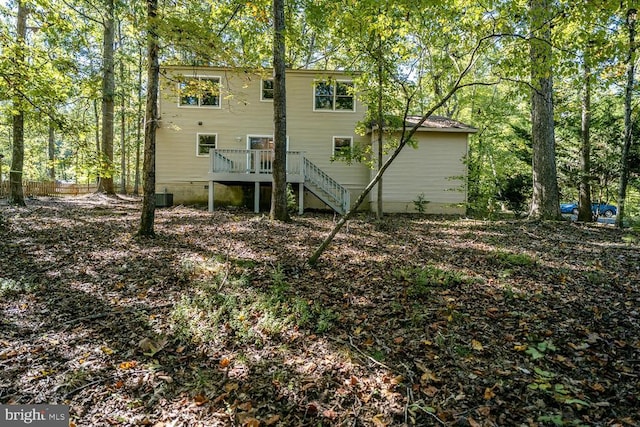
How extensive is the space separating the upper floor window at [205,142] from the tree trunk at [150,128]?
882 centimetres

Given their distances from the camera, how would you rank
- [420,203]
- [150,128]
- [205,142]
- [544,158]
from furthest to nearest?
[205,142]
[420,203]
[544,158]
[150,128]

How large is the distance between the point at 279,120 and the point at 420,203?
27.0 ft

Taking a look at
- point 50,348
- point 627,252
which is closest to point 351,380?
point 50,348

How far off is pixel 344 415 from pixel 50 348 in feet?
9.80

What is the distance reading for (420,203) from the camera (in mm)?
15109

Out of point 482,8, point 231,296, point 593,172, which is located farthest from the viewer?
point 593,172

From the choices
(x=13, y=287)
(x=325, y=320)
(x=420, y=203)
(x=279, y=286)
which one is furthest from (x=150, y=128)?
(x=420, y=203)

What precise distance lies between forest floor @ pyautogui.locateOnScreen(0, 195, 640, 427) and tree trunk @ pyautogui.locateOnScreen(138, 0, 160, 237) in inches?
36.9

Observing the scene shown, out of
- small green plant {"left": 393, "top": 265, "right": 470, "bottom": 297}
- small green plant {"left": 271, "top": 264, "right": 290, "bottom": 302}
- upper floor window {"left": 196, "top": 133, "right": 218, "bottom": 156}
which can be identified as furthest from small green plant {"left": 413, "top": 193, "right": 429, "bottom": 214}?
small green plant {"left": 271, "top": 264, "right": 290, "bottom": 302}

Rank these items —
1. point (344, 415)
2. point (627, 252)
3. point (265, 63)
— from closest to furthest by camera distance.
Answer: point (344, 415), point (627, 252), point (265, 63)

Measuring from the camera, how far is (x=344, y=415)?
2.63 m

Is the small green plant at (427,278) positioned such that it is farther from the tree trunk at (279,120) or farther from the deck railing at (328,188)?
the deck railing at (328,188)

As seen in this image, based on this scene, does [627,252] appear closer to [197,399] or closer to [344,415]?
[344,415]

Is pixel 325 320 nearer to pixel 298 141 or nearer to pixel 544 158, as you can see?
pixel 544 158
